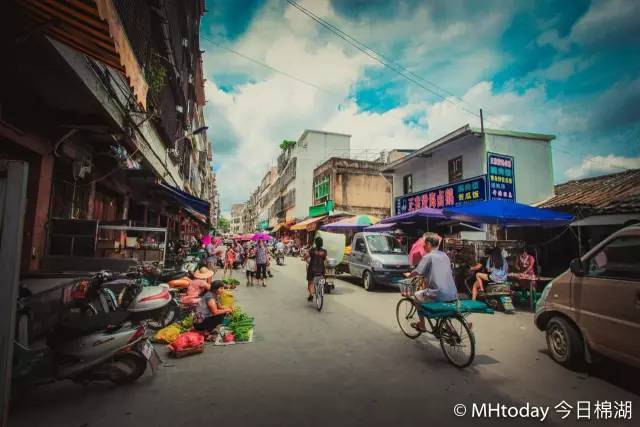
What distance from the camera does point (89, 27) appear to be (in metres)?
3.34

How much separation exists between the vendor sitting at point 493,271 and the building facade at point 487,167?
5722mm

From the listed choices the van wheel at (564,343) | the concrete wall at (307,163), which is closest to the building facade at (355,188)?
the concrete wall at (307,163)

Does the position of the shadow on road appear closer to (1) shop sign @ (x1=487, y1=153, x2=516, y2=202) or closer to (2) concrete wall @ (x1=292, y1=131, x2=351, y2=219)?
(1) shop sign @ (x1=487, y1=153, x2=516, y2=202)

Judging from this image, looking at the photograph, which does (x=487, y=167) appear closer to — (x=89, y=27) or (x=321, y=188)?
(x=89, y=27)

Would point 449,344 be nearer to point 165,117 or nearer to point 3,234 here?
point 3,234

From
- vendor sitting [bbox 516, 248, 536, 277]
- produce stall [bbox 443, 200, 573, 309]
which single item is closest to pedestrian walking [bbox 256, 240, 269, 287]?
produce stall [bbox 443, 200, 573, 309]

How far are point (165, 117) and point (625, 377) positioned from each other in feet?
47.7

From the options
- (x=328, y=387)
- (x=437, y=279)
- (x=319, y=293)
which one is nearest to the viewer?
(x=328, y=387)

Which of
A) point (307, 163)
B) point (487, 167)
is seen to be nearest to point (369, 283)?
point (487, 167)

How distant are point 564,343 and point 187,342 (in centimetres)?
563

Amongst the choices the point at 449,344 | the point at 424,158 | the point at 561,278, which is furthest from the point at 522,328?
the point at 424,158

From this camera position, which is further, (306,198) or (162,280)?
(306,198)

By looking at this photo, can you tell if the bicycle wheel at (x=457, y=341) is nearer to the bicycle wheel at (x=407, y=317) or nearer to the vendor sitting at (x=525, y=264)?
the bicycle wheel at (x=407, y=317)

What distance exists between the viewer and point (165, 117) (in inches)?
492
